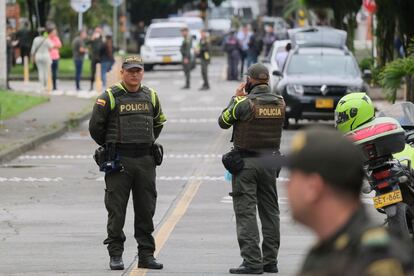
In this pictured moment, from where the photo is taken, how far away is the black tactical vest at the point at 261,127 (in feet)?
34.1

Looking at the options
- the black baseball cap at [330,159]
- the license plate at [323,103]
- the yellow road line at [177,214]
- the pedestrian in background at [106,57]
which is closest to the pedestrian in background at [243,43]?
the pedestrian in background at [106,57]

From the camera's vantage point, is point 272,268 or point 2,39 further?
point 2,39

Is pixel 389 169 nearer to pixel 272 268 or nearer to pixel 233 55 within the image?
pixel 272 268

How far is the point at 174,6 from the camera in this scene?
286ft

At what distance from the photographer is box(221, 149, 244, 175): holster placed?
1036cm

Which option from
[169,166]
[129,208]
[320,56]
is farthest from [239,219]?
[320,56]

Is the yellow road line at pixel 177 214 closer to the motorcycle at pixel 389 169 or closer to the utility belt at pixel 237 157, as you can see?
the utility belt at pixel 237 157

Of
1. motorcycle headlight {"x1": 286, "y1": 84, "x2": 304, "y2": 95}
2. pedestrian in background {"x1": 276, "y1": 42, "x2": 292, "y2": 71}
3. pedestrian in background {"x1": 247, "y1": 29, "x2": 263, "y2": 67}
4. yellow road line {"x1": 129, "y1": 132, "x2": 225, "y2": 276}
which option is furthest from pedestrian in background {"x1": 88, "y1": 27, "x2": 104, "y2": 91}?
yellow road line {"x1": 129, "y1": 132, "x2": 225, "y2": 276}

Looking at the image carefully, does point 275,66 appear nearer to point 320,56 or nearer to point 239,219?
point 320,56

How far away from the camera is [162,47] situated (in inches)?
2030

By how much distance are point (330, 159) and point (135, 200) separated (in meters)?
7.20

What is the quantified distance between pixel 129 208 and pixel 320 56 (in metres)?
14.2

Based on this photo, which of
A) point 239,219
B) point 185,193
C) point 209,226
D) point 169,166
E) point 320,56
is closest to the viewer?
point 239,219

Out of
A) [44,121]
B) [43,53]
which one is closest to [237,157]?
[44,121]
